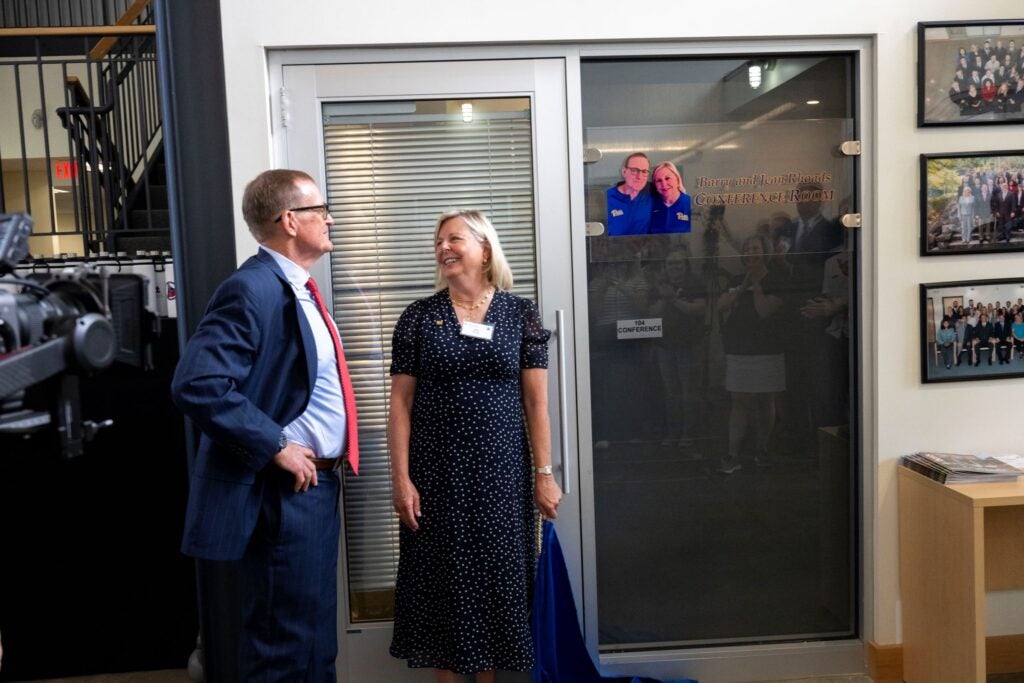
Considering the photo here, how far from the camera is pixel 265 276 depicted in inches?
84.5

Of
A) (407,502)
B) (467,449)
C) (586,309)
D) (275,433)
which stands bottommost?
(407,502)

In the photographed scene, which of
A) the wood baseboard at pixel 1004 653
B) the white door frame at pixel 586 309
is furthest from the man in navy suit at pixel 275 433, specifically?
the wood baseboard at pixel 1004 653

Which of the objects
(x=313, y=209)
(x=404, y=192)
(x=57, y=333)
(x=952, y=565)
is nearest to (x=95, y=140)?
(x=404, y=192)

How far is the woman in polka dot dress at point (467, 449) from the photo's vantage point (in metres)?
2.52

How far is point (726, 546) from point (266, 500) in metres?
1.67

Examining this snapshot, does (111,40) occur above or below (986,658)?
above

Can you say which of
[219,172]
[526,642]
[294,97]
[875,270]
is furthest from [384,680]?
[875,270]

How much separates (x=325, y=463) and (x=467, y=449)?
1.44 ft

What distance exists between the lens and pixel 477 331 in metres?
2.51

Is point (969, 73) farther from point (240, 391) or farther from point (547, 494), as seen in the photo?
point (240, 391)

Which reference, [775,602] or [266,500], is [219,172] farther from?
[775,602]

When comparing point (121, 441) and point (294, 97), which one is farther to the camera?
point (121, 441)

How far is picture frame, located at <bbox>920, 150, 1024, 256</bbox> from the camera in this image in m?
2.86

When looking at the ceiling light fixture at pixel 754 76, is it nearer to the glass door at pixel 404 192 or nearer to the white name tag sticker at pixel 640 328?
the glass door at pixel 404 192
